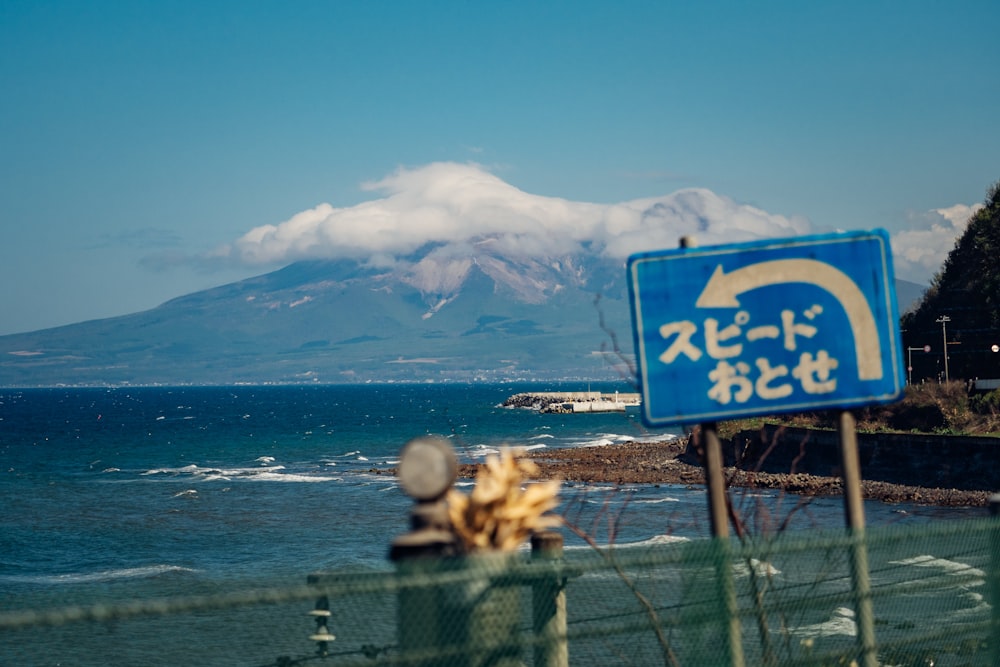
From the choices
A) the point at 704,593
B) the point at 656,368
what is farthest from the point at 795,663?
the point at 656,368

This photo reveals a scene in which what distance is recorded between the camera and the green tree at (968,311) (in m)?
52.6

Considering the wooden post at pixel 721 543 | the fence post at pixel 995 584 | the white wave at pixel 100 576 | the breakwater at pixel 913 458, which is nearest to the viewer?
the wooden post at pixel 721 543

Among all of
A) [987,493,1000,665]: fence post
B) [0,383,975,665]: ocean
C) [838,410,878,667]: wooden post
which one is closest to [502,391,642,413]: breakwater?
[0,383,975,665]: ocean

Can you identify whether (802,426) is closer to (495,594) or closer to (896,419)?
(896,419)

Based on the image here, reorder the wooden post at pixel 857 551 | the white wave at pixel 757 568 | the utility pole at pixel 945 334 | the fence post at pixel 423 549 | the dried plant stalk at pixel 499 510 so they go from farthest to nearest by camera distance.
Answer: the utility pole at pixel 945 334 < the white wave at pixel 757 568 < the wooden post at pixel 857 551 < the dried plant stalk at pixel 499 510 < the fence post at pixel 423 549

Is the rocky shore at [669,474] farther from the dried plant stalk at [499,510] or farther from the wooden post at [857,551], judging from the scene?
the dried plant stalk at [499,510]

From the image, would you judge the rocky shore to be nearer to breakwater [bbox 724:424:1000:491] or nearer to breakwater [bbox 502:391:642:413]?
breakwater [bbox 724:424:1000:491]

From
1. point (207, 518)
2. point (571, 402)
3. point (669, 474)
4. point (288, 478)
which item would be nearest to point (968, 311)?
point (669, 474)

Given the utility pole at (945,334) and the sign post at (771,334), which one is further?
the utility pole at (945,334)

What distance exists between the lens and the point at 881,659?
20.0ft

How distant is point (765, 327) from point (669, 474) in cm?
4637

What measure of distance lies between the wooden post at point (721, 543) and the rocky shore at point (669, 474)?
742 inches

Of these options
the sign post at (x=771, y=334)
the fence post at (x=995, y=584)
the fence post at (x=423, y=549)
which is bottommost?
the fence post at (x=995, y=584)

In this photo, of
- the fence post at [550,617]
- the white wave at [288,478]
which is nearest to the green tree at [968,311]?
the white wave at [288,478]
